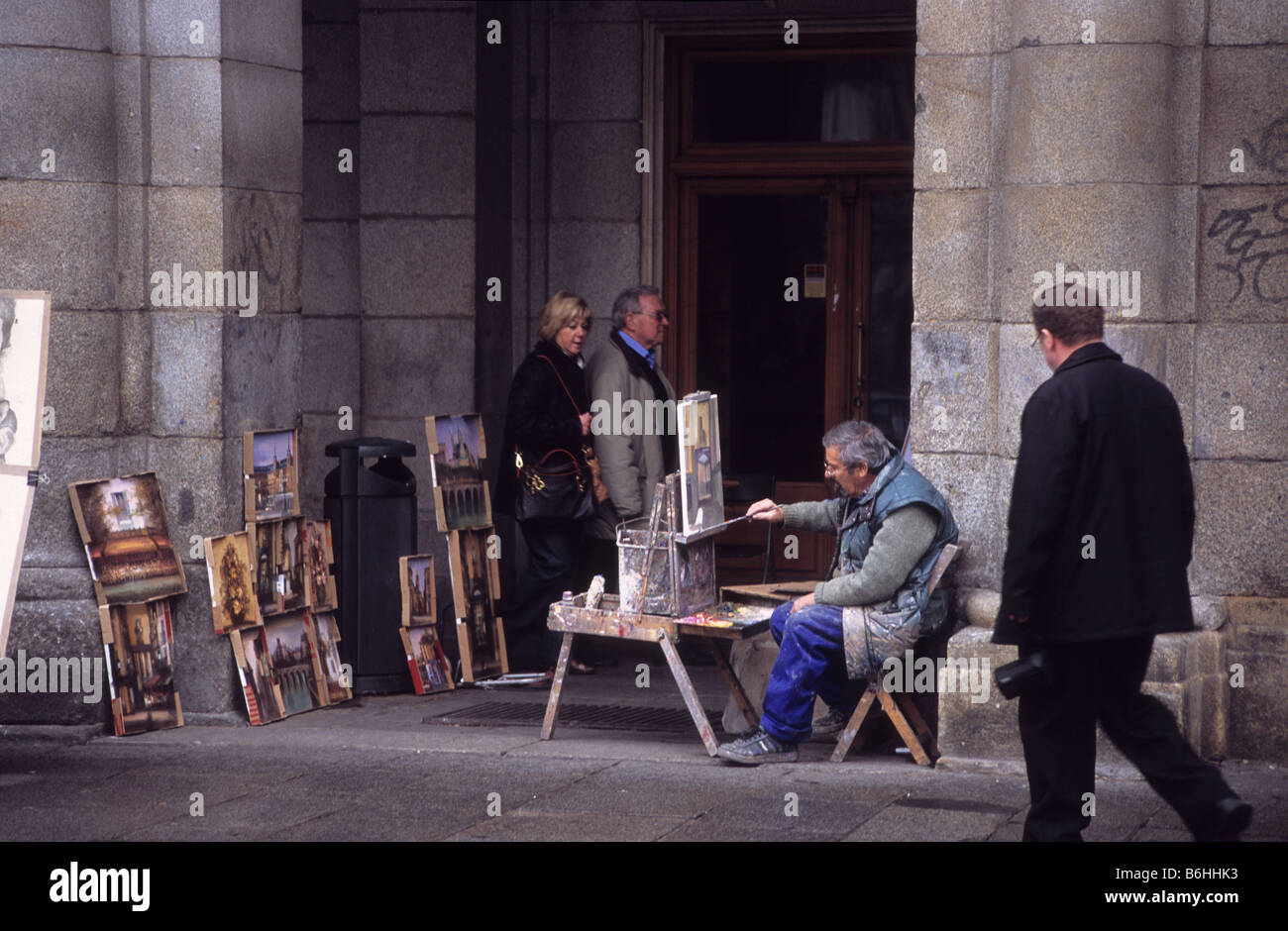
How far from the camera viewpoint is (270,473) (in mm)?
8539

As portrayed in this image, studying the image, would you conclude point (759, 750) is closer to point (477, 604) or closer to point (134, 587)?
point (477, 604)

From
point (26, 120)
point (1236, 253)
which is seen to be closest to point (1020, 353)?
point (1236, 253)

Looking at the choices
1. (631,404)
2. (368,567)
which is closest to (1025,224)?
(631,404)

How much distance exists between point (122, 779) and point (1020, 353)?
12.7 feet

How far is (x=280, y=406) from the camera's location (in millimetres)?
8719

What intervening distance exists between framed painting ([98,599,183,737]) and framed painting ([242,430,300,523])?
23.9 inches

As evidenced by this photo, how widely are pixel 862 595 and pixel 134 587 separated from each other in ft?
10.5

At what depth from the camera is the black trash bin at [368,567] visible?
29.7 feet

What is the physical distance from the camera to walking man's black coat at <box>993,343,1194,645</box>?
5.39 meters

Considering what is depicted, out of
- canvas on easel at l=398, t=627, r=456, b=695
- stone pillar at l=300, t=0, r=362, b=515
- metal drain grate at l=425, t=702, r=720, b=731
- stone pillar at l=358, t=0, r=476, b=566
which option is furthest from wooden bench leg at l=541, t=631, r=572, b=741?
stone pillar at l=300, t=0, r=362, b=515

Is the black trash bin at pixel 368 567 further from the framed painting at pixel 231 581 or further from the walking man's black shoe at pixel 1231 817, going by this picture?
the walking man's black shoe at pixel 1231 817

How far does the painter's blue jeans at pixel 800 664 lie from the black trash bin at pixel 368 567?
2.39m

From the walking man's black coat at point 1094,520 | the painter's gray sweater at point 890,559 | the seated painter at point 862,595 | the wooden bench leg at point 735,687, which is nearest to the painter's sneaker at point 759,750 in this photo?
the seated painter at point 862,595

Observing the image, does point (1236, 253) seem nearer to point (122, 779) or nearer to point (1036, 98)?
point (1036, 98)
